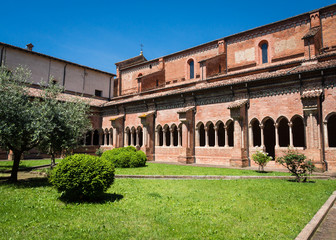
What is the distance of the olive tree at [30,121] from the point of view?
28.4 feet


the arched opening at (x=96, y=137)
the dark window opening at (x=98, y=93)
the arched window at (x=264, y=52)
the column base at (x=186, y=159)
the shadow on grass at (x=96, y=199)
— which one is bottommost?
the shadow on grass at (x=96, y=199)

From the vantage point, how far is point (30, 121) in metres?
9.04

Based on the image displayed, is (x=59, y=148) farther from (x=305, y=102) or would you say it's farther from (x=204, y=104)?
(x=305, y=102)

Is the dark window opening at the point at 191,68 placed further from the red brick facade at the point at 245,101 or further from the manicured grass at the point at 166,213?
the manicured grass at the point at 166,213

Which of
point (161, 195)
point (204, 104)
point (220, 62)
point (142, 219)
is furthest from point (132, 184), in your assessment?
point (220, 62)

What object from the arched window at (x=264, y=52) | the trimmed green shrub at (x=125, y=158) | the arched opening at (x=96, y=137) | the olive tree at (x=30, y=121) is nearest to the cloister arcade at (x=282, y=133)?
the arched window at (x=264, y=52)

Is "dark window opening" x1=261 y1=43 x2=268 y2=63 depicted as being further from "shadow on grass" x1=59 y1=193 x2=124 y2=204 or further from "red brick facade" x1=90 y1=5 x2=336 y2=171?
"shadow on grass" x1=59 y1=193 x2=124 y2=204

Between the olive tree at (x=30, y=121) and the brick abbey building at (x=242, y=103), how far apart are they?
16.3 ft

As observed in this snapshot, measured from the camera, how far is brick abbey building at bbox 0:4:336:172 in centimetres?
1382

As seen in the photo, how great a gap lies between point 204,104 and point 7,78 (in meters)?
13.8

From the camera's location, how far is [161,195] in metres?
7.74

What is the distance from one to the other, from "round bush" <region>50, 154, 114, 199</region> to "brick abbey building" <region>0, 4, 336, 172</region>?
806cm

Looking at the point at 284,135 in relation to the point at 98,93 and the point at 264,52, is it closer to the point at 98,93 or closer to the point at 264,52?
the point at 264,52

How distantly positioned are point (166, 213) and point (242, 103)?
12.3 meters
